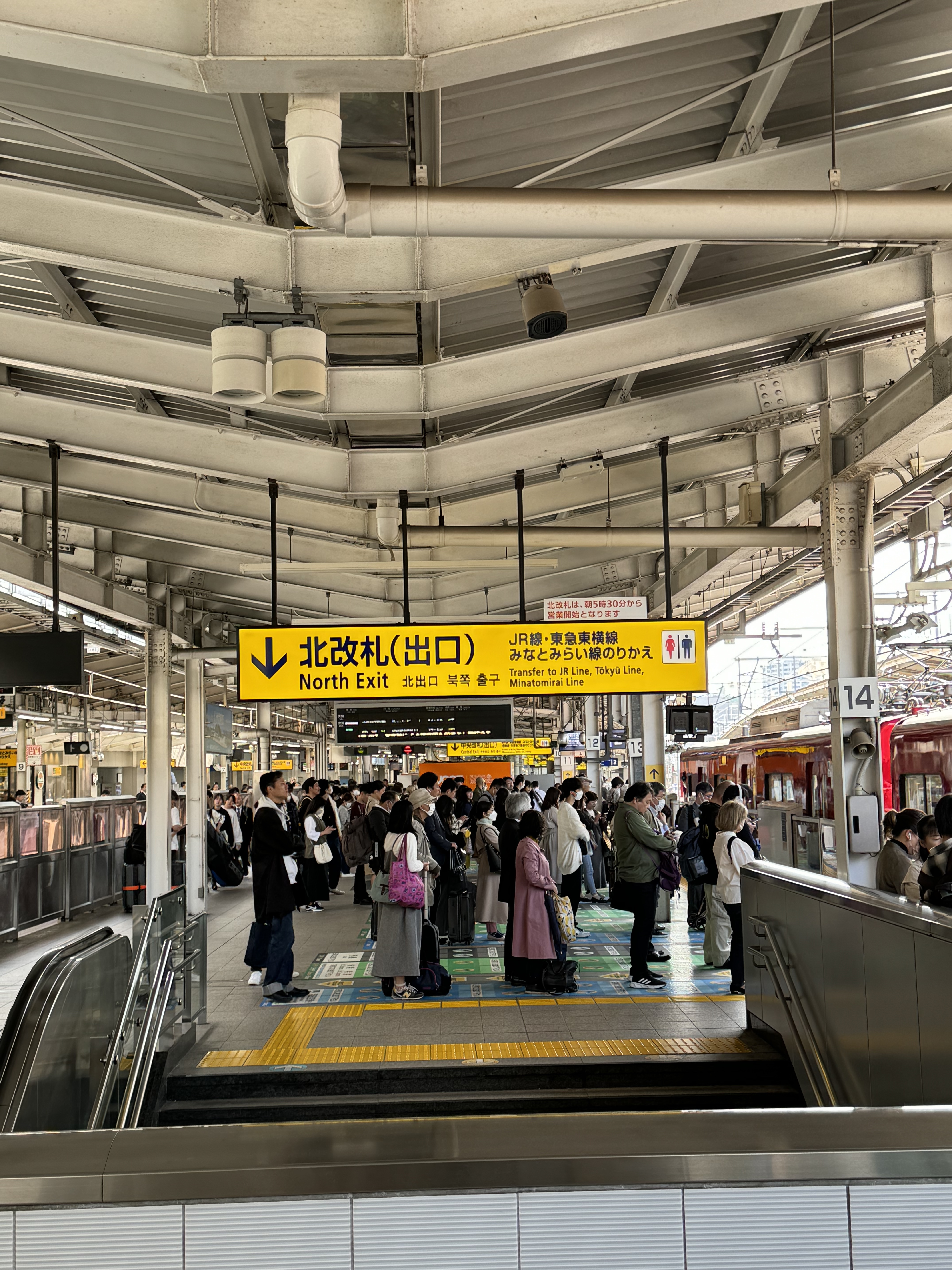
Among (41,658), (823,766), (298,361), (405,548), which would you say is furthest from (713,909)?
(823,766)

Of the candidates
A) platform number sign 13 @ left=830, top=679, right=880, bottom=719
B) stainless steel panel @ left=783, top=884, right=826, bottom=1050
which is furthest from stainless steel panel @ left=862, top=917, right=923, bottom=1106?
platform number sign 13 @ left=830, top=679, right=880, bottom=719

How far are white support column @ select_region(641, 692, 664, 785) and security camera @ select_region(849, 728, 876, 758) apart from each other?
10205mm

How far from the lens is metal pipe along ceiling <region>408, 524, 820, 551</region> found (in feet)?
32.5

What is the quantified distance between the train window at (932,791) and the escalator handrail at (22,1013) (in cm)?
1227

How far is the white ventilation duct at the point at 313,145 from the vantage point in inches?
148

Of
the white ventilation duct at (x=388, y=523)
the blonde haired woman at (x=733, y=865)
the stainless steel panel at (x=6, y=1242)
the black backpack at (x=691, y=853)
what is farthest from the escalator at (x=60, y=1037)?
the black backpack at (x=691, y=853)

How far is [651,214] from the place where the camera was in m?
4.46

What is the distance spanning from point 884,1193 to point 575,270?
4.54 m

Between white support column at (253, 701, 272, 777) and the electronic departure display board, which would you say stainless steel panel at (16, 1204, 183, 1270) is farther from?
white support column at (253, 701, 272, 777)

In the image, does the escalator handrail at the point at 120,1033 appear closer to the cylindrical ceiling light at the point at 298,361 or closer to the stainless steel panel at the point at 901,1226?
the cylindrical ceiling light at the point at 298,361

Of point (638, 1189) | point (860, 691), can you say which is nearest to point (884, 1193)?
point (638, 1189)

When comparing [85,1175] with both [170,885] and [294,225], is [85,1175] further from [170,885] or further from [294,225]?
[170,885]

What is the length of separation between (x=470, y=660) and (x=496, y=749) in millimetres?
24573

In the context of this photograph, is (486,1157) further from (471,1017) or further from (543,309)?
(471,1017)
